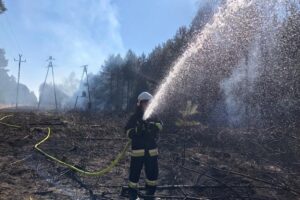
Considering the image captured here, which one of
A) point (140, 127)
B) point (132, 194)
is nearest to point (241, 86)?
point (140, 127)

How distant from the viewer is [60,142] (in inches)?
553

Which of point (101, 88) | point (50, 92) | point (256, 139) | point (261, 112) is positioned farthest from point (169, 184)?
point (50, 92)

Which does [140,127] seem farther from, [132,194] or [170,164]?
[170,164]

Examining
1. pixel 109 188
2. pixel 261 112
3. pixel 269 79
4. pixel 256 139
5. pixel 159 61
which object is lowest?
pixel 109 188

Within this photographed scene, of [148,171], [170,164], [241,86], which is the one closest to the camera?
[148,171]

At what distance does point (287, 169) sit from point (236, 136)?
5009 millimetres

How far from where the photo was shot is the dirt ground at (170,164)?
866 centimetres

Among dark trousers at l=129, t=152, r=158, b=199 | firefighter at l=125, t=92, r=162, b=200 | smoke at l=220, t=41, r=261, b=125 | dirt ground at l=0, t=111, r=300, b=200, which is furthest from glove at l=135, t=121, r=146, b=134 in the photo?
smoke at l=220, t=41, r=261, b=125

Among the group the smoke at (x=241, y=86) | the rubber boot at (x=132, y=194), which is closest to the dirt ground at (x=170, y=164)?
the rubber boot at (x=132, y=194)

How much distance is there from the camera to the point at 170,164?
1134 centimetres

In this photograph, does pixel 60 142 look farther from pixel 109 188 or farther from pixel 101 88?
pixel 101 88

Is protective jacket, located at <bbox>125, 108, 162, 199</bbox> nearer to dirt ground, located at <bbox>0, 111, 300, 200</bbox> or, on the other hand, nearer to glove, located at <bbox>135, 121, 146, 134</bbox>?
glove, located at <bbox>135, 121, 146, 134</bbox>

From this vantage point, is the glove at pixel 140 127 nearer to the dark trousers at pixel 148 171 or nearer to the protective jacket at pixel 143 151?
the protective jacket at pixel 143 151

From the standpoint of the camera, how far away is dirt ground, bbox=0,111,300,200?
341 inches
